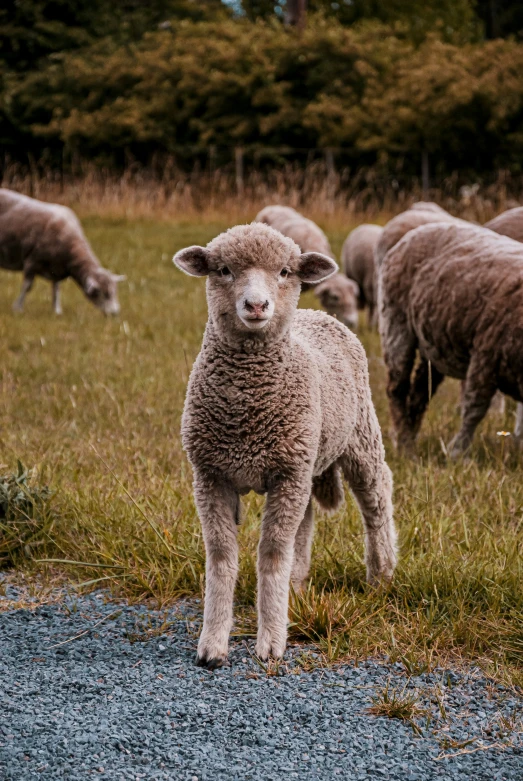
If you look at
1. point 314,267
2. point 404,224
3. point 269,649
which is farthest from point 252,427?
point 404,224

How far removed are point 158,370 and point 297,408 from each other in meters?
4.74

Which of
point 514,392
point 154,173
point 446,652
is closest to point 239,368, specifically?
point 446,652

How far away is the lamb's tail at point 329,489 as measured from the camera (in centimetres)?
363

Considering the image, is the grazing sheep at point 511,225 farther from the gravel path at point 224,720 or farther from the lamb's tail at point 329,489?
the gravel path at point 224,720

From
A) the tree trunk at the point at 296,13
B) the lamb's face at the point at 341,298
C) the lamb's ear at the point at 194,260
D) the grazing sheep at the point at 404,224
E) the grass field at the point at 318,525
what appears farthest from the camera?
the tree trunk at the point at 296,13

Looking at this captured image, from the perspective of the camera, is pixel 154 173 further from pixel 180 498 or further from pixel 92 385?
pixel 180 498

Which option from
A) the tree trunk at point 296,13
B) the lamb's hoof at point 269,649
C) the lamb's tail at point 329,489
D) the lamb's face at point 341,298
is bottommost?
the lamb's face at point 341,298

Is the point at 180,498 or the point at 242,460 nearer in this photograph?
the point at 242,460

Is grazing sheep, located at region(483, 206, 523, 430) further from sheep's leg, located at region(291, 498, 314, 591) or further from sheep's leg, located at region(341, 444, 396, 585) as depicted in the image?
sheep's leg, located at region(291, 498, 314, 591)

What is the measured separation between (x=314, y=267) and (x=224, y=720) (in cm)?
138

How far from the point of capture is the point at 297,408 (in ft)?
9.81

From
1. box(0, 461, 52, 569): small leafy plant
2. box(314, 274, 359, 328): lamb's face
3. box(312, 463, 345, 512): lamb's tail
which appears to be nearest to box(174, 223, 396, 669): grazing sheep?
box(312, 463, 345, 512): lamb's tail

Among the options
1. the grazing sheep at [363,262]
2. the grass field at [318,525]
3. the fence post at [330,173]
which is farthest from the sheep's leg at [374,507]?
the fence post at [330,173]

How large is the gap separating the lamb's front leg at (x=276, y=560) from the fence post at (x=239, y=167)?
17.9 meters
